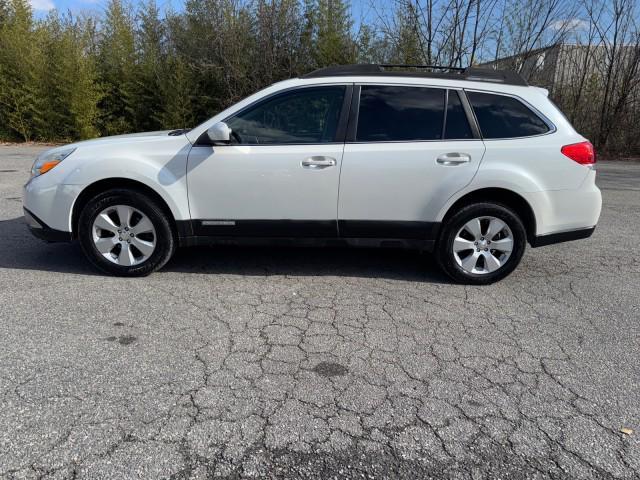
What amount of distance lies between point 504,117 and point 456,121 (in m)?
0.43

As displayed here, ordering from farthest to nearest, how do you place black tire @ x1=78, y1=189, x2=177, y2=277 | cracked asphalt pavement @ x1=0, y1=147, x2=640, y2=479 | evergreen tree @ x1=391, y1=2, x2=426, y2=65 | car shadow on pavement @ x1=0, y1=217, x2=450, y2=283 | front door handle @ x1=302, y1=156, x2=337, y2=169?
evergreen tree @ x1=391, y1=2, x2=426, y2=65 → car shadow on pavement @ x1=0, y1=217, x2=450, y2=283 → black tire @ x1=78, y1=189, x2=177, y2=277 → front door handle @ x1=302, y1=156, x2=337, y2=169 → cracked asphalt pavement @ x1=0, y1=147, x2=640, y2=479

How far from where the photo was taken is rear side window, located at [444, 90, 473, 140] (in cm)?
421

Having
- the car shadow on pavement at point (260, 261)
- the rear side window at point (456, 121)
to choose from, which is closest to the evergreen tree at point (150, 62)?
the car shadow on pavement at point (260, 261)

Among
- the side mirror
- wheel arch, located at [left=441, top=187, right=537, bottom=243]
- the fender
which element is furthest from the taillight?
the fender

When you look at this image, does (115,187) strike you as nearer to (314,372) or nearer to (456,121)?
(314,372)

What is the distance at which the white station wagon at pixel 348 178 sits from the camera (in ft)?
13.6

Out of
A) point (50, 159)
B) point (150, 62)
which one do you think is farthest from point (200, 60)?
point (50, 159)

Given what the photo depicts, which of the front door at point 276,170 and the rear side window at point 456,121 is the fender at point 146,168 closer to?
the front door at point 276,170

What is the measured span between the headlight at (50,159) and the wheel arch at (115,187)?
38 cm

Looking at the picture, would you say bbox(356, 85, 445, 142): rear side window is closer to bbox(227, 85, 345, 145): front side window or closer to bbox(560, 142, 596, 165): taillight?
bbox(227, 85, 345, 145): front side window

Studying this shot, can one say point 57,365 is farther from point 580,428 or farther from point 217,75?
point 217,75

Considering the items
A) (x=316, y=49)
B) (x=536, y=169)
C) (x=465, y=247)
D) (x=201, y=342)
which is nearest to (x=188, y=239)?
(x=201, y=342)

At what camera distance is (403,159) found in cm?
413

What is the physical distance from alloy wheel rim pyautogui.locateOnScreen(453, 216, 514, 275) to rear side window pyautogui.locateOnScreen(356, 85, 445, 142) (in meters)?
0.87
